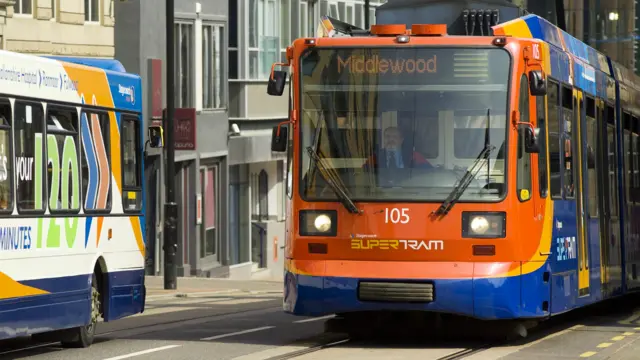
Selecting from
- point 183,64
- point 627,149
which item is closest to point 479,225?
point 627,149

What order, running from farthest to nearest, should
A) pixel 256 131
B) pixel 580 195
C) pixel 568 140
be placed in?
pixel 256 131, pixel 580 195, pixel 568 140

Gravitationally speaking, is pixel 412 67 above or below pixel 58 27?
below

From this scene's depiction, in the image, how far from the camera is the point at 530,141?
16.6 meters

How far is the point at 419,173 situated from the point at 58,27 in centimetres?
2185

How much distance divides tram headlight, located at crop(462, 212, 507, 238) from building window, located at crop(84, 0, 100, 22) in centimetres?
2331

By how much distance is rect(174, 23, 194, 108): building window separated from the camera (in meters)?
42.8

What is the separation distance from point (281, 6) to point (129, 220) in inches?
1227

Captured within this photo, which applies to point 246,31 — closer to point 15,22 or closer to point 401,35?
point 15,22

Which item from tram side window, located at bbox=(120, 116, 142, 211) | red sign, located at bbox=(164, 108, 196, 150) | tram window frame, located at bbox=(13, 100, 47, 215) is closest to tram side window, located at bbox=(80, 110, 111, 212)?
tram side window, located at bbox=(120, 116, 142, 211)

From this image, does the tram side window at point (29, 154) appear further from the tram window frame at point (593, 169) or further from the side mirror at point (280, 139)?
the tram window frame at point (593, 169)

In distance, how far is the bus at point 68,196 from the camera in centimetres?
1530

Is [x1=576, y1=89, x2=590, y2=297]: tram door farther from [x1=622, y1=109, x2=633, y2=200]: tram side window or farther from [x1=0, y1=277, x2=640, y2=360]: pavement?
[x1=622, y1=109, x2=633, y2=200]: tram side window

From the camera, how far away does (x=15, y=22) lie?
35531 mm

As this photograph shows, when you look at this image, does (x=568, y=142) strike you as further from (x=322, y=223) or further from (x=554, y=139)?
(x=322, y=223)
